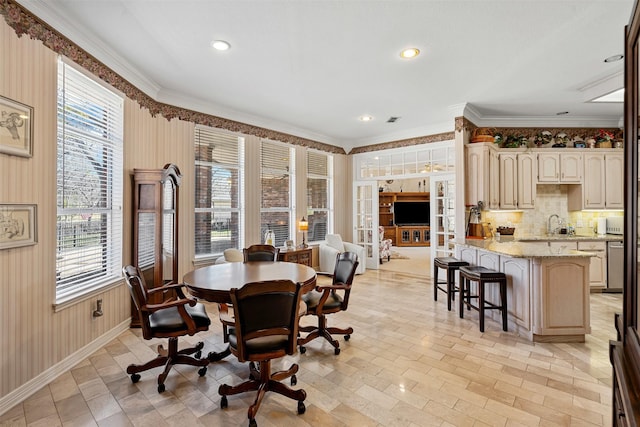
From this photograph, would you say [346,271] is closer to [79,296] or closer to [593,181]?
[79,296]

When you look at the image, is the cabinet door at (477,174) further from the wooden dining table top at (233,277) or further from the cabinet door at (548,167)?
the wooden dining table top at (233,277)

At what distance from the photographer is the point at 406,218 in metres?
11.8

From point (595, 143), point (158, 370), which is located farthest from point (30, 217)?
point (595, 143)

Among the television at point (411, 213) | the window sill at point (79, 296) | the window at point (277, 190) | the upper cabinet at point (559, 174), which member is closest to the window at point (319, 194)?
the window at point (277, 190)

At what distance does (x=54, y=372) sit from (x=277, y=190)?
3956 mm

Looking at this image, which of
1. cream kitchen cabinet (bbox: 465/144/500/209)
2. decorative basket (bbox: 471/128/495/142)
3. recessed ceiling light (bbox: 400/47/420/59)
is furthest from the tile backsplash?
recessed ceiling light (bbox: 400/47/420/59)

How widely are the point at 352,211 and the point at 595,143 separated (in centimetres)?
460

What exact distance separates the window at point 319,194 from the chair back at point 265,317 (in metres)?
4.41

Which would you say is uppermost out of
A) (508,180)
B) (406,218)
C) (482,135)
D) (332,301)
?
(482,135)

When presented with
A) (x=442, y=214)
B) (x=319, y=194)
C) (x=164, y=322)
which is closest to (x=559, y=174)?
(x=442, y=214)

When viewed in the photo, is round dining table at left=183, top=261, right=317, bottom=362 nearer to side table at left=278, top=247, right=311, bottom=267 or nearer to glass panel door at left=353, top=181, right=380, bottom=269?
side table at left=278, top=247, right=311, bottom=267

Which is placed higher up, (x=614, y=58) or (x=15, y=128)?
(x=614, y=58)

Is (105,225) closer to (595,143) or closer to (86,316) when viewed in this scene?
Answer: (86,316)

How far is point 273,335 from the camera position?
2.01m
